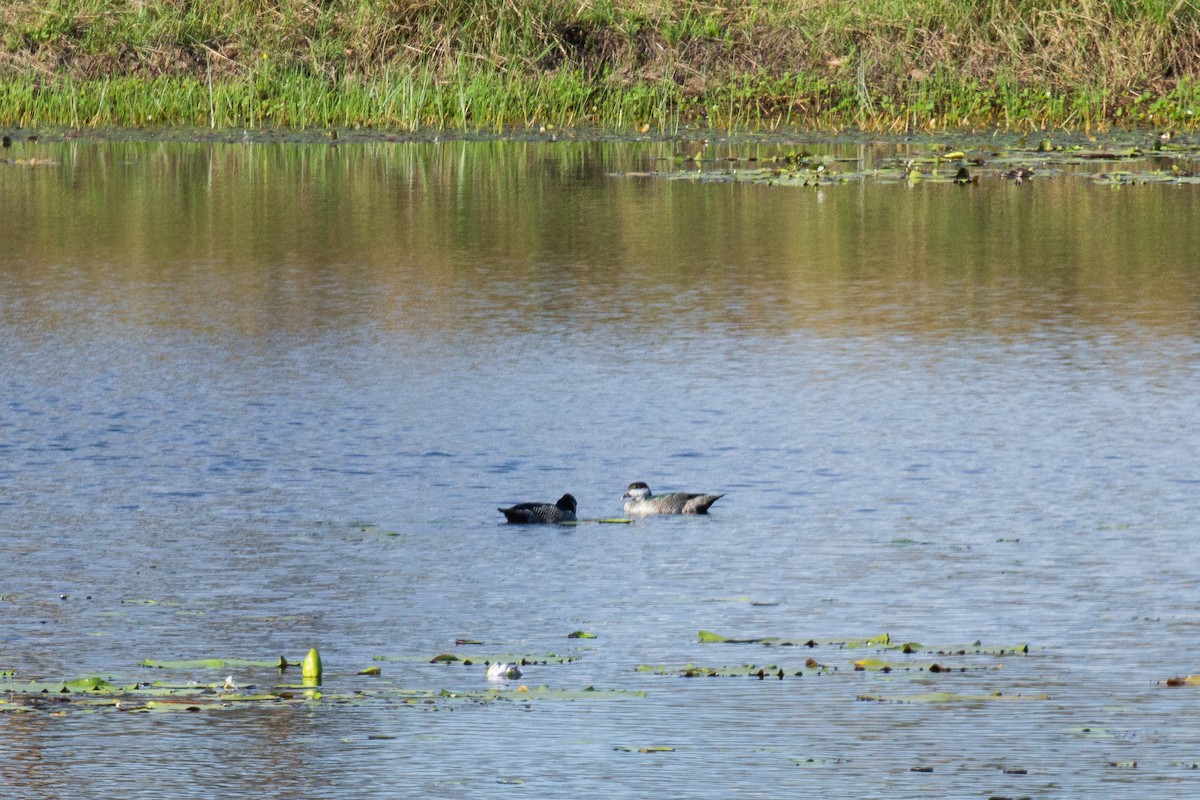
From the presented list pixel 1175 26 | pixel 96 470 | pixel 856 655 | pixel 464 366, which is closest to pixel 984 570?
pixel 856 655

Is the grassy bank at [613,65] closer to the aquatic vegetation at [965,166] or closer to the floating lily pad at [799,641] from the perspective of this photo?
the aquatic vegetation at [965,166]

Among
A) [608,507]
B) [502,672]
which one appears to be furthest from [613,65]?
[502,672]

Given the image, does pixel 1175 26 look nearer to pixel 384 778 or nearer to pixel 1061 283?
pixel 1061 283

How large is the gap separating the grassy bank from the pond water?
904cm

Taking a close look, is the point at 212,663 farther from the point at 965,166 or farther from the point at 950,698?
the point at 965,166

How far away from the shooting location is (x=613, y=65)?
27016 millimetres

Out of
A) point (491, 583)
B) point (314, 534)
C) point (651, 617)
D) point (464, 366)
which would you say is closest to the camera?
point (651, 617)

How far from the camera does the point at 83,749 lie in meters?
5.02

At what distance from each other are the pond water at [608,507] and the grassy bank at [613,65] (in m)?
9.04

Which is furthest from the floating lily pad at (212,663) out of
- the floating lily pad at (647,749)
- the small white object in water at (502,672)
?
the floating lily pad at (647,749)

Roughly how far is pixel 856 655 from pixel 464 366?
18.0 feet

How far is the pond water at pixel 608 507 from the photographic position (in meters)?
5.09

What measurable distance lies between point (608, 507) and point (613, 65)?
1956cm

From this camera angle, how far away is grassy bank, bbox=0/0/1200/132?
2581 centimetres
